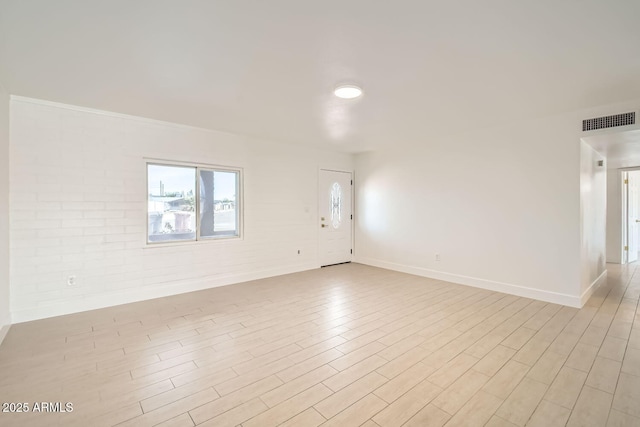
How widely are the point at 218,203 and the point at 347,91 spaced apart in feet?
10.3

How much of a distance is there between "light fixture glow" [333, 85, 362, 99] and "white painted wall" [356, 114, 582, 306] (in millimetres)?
2790

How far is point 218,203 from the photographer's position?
16.8ft

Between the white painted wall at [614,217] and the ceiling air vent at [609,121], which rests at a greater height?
the ceiling air vent at [609,121]

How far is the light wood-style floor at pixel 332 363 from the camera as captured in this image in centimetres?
195

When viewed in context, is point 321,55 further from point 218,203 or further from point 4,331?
point 4,331

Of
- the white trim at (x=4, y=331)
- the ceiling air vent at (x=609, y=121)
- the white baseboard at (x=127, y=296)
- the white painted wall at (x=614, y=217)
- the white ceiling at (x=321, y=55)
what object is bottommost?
the white trim at (x=4, y=331)

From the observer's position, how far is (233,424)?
1849 millimetres

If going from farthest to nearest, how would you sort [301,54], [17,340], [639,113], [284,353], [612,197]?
1. [612,197]
2. [639,113]
3. [17,340]
4. [284,353]
5. [301,54]

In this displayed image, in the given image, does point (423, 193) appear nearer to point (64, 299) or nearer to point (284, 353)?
point (284, 353)

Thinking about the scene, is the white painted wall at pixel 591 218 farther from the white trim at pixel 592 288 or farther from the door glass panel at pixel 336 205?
the door glass panel at pixel 336 205

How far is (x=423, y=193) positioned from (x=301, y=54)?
4014 mm

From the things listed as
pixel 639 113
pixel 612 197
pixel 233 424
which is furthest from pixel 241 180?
pixel 612 197

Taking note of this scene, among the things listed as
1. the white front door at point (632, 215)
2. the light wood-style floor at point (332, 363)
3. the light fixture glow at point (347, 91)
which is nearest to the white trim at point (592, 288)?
the light wood-style floor at point (332, 363)

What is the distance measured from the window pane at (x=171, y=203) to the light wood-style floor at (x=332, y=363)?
1101mm
